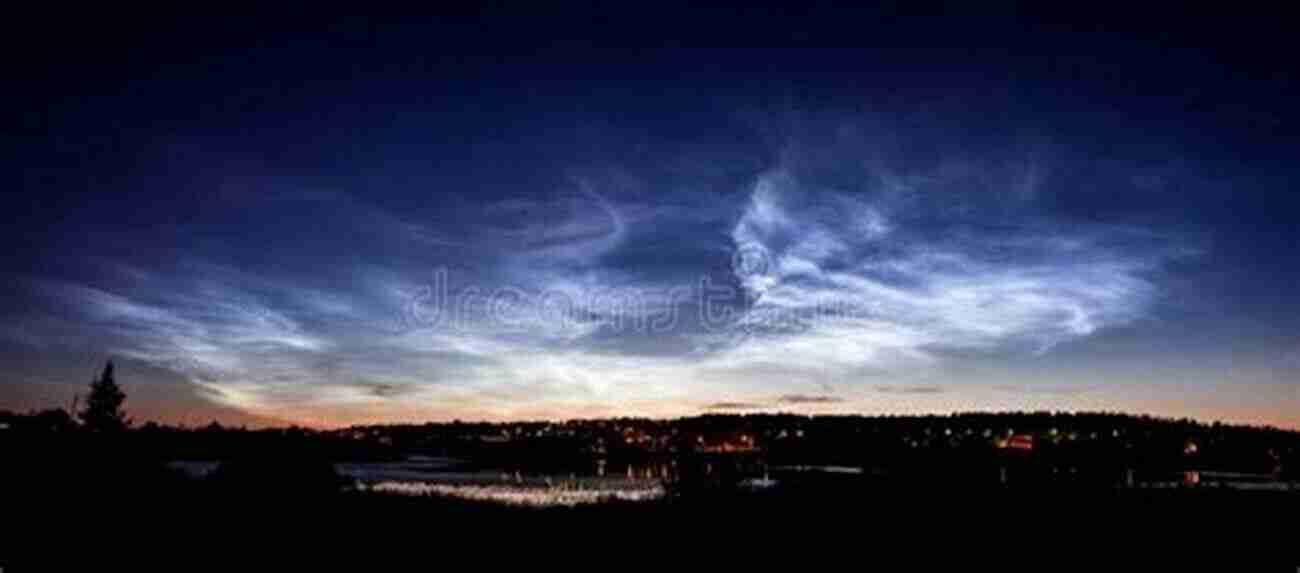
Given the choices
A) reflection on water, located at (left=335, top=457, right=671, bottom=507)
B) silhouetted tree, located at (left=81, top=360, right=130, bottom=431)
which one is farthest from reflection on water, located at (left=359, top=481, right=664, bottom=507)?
silhouetted tree, located at (left=81, top=360, right=130, bottom=431)

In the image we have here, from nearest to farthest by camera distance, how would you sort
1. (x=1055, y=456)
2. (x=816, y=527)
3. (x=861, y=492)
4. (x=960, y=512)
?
(x=816, y=527) < (x=960, y=512) < (x=861, y=492) < (x=1055, y=456)

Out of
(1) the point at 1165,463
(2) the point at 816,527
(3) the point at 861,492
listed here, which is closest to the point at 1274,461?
(1) the point at 1165,463

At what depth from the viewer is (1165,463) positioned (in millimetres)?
150875

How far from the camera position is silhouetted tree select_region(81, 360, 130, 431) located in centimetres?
10819

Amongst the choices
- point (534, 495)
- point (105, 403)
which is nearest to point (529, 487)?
point (534, 495)

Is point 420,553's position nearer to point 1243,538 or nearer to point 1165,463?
point 1243,538

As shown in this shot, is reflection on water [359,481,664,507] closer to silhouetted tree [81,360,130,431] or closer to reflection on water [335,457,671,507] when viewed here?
reflection on water [335,457,671,507]

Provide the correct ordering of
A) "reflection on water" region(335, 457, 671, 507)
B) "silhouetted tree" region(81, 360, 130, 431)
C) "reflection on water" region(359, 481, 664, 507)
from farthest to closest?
"silhouetted tree" region(81, 360, 130, 431)
"reflection on water" region(335, 457, 671, 507)
"reflection on water" region(359, 481, 664, 507)

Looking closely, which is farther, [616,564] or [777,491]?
[777,491]

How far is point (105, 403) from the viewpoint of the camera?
11044cm

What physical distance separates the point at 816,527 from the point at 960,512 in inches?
310

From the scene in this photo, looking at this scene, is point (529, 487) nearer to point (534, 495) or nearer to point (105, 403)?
point (534, 495)

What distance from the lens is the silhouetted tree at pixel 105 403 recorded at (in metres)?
108

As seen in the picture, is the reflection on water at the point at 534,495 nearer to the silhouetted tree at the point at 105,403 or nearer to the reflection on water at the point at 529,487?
the reflection on water at the point at 529,487
